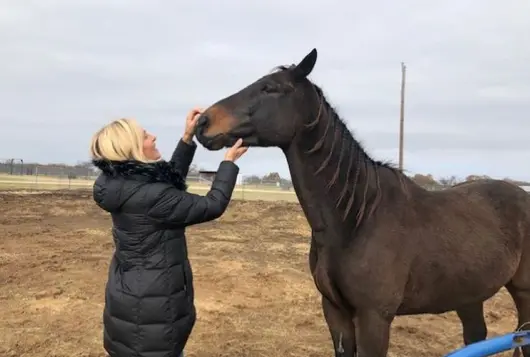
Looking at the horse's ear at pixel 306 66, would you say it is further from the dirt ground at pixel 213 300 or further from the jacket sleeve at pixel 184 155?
the dirt ground at pixel 213 300

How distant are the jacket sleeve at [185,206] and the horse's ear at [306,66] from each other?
0.90 m

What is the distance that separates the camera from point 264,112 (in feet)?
10.4

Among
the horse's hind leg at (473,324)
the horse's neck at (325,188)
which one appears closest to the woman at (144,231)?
the horse's neck at (325,188)

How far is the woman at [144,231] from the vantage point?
8.95 feet

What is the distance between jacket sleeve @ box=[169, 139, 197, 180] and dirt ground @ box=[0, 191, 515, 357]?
8.38 feet

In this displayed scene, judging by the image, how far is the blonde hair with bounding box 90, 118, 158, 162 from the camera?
277 centimetres

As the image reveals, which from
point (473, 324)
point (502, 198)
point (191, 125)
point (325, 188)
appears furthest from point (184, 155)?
point (473, 324)

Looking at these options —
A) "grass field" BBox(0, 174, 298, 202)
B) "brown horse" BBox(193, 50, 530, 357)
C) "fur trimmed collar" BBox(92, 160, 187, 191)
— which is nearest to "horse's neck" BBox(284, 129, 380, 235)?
"brown horse" BBox(193, 50, 530, 357)

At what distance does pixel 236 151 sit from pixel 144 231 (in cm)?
68

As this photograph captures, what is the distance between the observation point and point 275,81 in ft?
10.6

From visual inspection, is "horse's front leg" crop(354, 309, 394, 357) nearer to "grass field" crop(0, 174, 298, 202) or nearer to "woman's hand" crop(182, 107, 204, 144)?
"woman's hand" crop(182, 107, 204, 144)

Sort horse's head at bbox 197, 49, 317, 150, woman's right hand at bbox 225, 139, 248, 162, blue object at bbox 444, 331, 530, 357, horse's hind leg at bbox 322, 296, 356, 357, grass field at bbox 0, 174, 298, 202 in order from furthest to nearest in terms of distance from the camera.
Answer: grass field at bbox 0, 174, 298, 202, horse's hind leg at bbox 322, 296, 356, 357, horse's head at bbox 197, 49, 317, 150, woman's right hand at bbox 225, 139, 248, 162, blue object at bbox 444, 331, 530, 357

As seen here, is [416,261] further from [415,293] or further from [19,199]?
[19,199]

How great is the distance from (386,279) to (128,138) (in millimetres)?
1699
